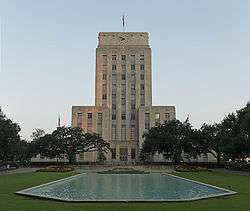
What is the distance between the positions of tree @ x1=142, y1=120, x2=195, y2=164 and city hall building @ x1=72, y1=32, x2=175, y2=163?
2539 centimetres

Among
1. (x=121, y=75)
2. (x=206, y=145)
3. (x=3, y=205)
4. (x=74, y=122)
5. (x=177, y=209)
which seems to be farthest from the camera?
(x=121, y=75)

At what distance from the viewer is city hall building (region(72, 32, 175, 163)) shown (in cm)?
9606

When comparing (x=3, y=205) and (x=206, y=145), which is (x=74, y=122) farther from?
(x=3, y=205)

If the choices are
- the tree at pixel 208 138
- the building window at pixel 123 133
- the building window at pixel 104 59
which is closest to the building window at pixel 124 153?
the building window at pixel 123 133

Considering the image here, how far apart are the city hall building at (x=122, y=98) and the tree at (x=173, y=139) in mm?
25389

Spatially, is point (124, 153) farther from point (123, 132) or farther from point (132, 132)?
point (132, 132)

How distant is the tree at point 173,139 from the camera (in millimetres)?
66188

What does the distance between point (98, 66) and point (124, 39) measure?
Result: 1027cm

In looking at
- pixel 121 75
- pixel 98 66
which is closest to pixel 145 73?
pixel 121 75

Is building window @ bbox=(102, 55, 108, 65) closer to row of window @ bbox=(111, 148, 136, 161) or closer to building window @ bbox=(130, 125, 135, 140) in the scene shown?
building window @ bbox=(130, 125, 135, 140)

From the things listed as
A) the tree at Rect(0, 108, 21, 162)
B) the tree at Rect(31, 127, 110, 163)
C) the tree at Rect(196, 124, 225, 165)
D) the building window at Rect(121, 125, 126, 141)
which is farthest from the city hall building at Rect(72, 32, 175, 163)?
the tree at Rect(0, 108, 21, 162)

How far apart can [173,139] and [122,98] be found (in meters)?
37.7

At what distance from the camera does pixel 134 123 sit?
329 ft

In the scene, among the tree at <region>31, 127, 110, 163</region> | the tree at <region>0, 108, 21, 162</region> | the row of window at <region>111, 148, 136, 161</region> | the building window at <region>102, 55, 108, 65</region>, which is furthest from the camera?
the building window at <region>102, 55, 108, 65</region>
